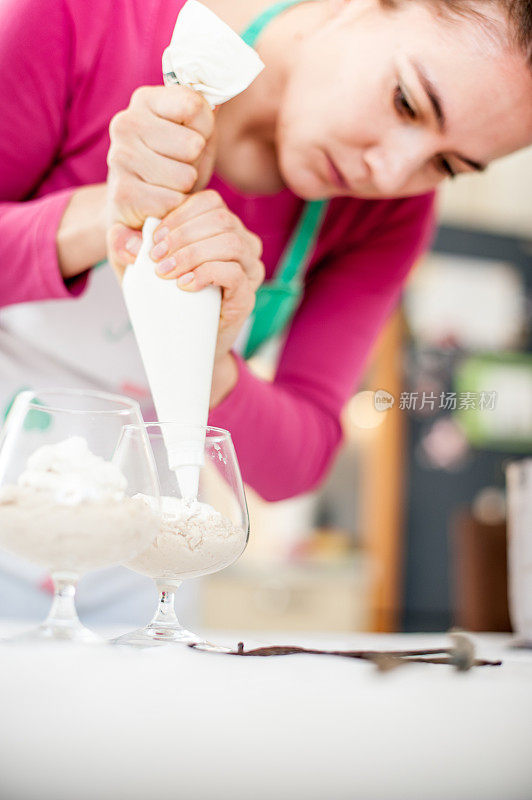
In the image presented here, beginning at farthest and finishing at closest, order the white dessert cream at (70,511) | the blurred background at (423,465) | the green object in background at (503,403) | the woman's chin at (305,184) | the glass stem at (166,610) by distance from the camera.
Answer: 1. the green object in background at (503,403)
2. the blurred background at (423,465)
3. the woman's chin at (305,184)
4. the glass stem at (166,610)
5. the white dessert cream at (70,511)

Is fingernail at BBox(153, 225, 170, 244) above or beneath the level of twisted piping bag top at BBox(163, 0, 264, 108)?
beneath

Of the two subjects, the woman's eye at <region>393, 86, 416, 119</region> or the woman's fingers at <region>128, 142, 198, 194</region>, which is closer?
the woman's fingers at <region>128, 142, 198, 194</region>

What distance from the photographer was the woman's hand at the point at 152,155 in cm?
54

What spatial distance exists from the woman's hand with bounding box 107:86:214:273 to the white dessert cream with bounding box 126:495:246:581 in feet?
0.62

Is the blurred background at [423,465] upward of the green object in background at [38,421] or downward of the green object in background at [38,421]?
upward

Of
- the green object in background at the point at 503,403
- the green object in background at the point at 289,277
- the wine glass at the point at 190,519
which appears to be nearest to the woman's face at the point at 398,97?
the green object in background at the point at 289,277

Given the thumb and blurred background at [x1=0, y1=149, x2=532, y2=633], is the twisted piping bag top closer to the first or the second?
the thumb

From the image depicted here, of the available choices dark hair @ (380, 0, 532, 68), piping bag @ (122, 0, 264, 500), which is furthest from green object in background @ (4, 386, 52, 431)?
dark hair @ (380, 0, 532, 68)

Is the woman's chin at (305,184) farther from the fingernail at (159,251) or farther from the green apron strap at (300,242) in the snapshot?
the fingernail at (159,251)

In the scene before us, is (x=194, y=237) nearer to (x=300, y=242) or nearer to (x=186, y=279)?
(x=186, y=279)

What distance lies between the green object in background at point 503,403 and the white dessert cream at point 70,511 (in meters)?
2.71

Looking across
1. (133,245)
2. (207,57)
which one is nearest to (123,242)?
(133,245)

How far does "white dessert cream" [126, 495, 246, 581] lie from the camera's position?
0.51 m

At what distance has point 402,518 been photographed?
305cm
